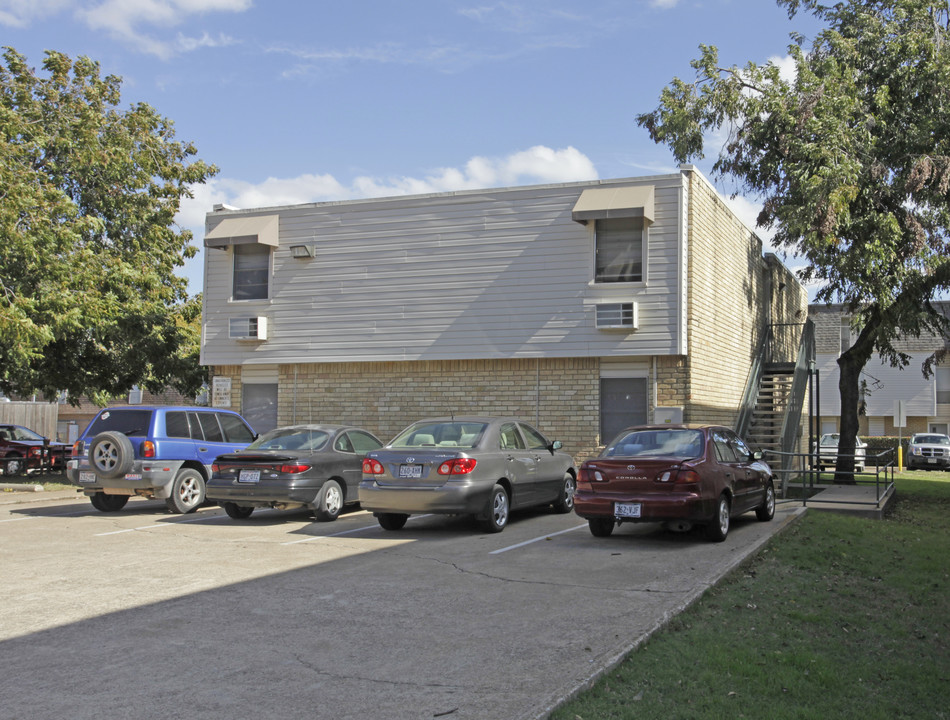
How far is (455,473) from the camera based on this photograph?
37.9 ft

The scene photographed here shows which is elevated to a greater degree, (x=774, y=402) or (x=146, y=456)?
(x=774, y=402)

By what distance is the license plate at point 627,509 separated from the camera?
1080 centimetres

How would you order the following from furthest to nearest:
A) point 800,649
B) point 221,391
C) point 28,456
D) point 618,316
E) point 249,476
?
point 28,456 → point 221,391 → point 618,316 → point 249,476 → point 800,649

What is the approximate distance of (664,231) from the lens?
18609 millimetres

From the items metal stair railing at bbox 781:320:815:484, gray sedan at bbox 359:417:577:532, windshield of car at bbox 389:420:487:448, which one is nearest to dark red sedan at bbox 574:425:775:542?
gray sedan at bbox 359:417:577:532

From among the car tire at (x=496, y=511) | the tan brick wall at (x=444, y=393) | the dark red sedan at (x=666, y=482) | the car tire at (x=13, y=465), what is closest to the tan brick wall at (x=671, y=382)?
the tan brick wall at (x=444, y=393)

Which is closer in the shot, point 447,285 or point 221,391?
point 447,285

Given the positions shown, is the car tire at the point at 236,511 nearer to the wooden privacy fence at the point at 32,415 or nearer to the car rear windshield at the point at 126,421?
the car rear windshield at the point at 126,421

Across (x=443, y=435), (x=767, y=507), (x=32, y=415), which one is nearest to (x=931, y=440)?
(x=767, y=507)

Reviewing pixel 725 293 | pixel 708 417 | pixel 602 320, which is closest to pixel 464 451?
pixel 602 320

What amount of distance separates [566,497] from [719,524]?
3.73m

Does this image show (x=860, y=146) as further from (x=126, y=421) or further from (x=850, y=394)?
(x=126, y=421)

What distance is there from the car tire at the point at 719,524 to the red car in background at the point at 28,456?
64.1 feet

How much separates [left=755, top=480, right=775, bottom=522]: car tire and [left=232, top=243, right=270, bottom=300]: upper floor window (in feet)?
42.6
